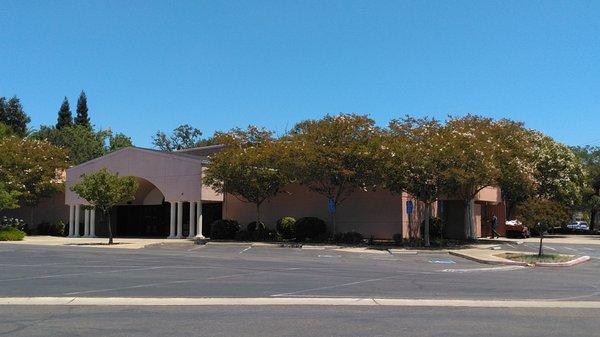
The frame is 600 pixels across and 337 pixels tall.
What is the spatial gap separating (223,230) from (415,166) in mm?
14368

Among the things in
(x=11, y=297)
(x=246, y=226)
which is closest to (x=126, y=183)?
(x=246, y=226)

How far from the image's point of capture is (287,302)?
12398 millimetres

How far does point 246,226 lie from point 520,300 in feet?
98.9

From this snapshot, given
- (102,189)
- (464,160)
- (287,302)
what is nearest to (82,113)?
(102,189)

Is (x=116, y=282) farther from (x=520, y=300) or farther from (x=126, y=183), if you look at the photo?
(x=126, y=183)

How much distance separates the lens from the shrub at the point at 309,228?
37.4 meters

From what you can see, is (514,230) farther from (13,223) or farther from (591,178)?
(13,223)

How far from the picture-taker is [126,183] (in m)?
38.1

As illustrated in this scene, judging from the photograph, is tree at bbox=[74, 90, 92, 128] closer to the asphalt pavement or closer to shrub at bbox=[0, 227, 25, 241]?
shrub at bbox=[0, 227, 25, 241]

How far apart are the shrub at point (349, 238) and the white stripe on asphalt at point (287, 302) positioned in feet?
77.0

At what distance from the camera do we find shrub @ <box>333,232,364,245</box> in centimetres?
3656

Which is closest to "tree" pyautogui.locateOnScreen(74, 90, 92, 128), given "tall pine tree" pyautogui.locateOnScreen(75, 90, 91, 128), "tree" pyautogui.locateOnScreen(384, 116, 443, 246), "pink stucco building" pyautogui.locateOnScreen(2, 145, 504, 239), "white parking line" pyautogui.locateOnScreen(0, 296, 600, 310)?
"tall pine tree" pyautogui.locateOnScreen(75, 90, 91, 128)

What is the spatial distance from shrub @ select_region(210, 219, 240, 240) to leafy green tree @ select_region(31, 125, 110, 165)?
4267 cm

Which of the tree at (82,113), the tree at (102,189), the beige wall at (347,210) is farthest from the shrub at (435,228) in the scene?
the tree at (82,113)
